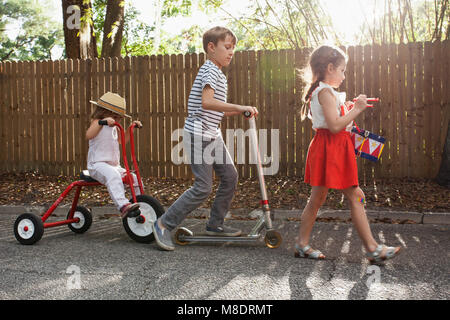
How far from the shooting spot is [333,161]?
3.77 metres

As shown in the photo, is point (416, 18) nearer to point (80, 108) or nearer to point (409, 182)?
point (409, 182)

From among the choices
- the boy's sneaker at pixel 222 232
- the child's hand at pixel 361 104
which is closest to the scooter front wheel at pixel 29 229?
the boy's sneaker at pixel 222 232

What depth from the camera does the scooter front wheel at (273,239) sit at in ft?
14.2

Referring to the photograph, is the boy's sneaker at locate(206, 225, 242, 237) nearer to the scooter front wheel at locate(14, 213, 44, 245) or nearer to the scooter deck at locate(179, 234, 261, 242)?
the scooter deck at locate(179, 234, 261, 242)

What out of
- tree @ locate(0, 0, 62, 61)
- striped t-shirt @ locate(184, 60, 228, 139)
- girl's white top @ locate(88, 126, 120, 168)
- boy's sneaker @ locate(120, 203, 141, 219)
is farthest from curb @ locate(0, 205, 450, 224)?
tree @ locate(0, 0, 62, 61)

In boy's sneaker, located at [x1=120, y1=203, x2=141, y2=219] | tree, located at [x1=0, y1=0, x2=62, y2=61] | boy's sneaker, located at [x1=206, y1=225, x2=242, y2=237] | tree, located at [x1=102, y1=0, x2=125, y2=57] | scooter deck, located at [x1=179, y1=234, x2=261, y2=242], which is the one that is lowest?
scooter deck, located at [x1=179, y1=234, x2=261, y2=242]

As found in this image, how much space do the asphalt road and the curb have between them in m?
0.72

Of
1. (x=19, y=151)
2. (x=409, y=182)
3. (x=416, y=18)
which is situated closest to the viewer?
(x=409, y=182)

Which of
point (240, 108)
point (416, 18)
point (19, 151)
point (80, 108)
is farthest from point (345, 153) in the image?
point (416, 18)

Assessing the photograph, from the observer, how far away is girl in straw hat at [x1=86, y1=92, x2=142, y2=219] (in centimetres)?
455

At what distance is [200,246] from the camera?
15.1 ft

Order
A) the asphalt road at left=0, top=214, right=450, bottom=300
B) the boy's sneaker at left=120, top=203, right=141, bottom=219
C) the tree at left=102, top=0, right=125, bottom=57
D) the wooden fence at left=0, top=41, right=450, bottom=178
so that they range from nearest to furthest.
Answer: the asphalt road at left=0, top=214, right=450, bottom=300 < the boy's sneaker at left=120, top=203, right=141, bottom=219 < the wooden fence at left=0, top=41, right=450, bottom=178 < the tree at left=102, top=0, right=125, bottom=57

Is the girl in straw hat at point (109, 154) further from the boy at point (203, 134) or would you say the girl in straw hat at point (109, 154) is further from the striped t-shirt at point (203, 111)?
the striped t-shirt at point (203, 111)

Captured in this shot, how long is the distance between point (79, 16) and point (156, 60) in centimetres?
247
